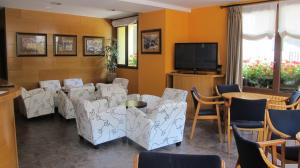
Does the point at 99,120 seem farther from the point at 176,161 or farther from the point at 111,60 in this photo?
the point at 111,60

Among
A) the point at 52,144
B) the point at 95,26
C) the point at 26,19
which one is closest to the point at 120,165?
the point at 52,144

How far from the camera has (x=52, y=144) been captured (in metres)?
4.37

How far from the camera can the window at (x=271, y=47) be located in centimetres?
506

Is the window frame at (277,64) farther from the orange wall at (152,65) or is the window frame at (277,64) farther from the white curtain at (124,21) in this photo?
the white curtain at (124,21)

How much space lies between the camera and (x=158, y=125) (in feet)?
12.5

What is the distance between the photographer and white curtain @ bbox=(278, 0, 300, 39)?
16.1ft

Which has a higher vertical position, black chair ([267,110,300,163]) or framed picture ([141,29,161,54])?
framed picture ([141,29,161,54])

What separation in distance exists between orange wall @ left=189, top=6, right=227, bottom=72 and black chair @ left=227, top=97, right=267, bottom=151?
2.52m

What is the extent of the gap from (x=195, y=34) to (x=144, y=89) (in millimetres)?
1880

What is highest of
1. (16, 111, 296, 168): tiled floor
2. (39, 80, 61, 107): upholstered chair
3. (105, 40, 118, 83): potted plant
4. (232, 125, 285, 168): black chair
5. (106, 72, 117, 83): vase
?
(105, 40, 118, 83): potted plant

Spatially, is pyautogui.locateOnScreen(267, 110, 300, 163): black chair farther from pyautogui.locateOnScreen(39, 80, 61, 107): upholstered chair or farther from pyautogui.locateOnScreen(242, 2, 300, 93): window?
pyautogui.locateOnScreen(39, 80, 61, 107): upholstered chair

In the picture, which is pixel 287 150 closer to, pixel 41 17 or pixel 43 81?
pixel 43 81

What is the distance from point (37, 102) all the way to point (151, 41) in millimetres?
2947

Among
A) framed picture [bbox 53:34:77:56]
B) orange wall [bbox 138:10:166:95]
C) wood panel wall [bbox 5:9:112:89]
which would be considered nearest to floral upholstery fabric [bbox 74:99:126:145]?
orange wall [bbox 138:10:166:95]
